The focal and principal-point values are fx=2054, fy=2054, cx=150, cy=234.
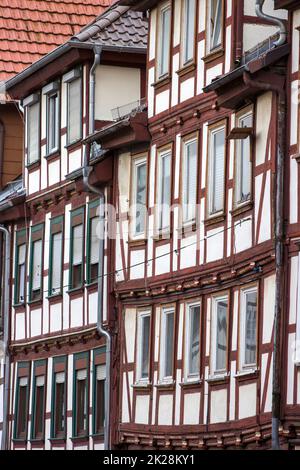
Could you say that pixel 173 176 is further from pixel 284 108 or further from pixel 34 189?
pixel 34 189

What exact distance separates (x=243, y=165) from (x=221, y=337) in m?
3.13

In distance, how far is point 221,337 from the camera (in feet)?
117

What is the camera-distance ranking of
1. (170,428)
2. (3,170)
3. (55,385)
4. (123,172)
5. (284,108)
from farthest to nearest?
(3,170) → (55,385) → (123,172) → (170,428) → (284,108)

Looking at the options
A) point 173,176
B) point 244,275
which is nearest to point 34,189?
point 173,176

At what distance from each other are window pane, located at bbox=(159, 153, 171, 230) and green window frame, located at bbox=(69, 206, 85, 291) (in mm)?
5188

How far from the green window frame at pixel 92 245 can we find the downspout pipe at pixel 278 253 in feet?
35.9

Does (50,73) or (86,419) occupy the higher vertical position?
(50,73)

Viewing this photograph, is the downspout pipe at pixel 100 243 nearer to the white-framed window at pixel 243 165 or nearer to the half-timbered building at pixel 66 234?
the half-timbered building at pixel 66 234

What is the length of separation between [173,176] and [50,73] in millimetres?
8552

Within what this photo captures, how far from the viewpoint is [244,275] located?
34.4 metres
